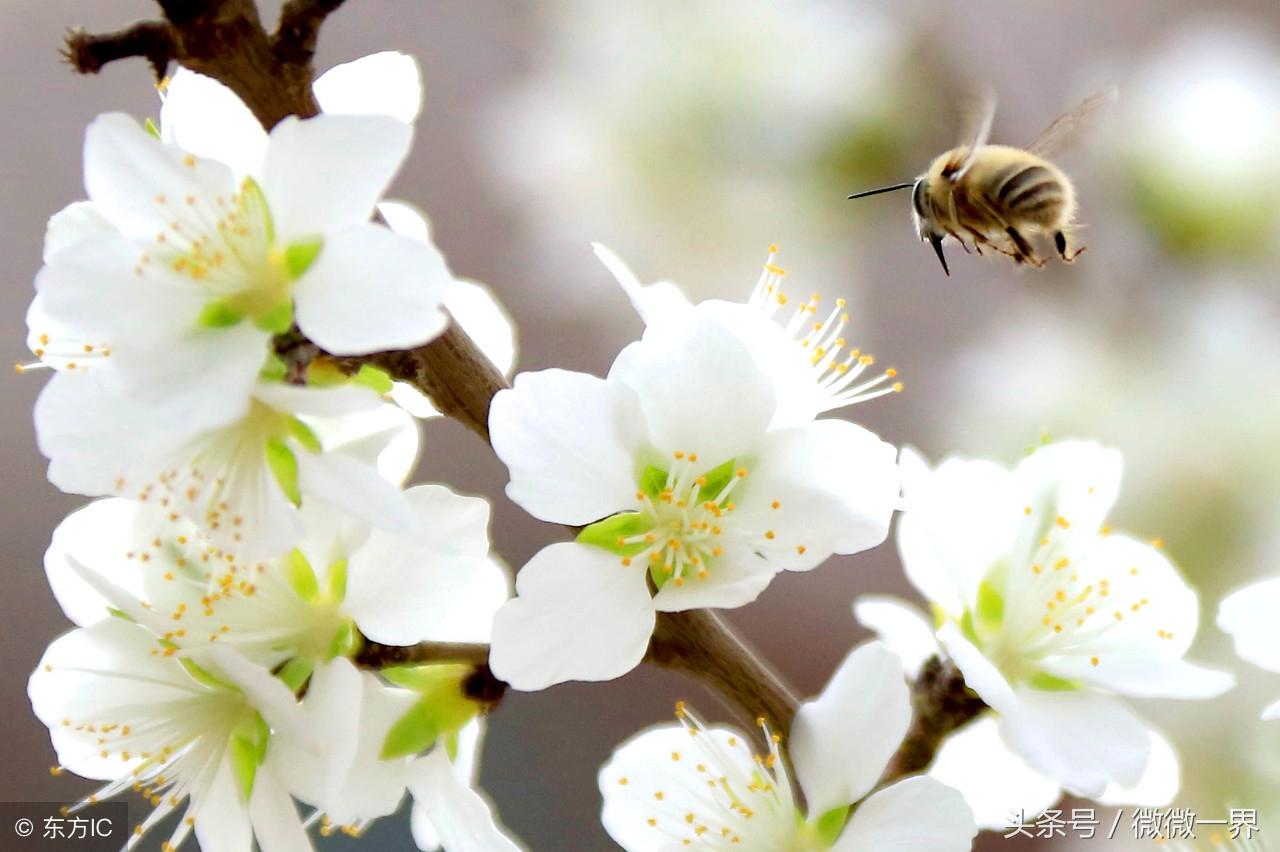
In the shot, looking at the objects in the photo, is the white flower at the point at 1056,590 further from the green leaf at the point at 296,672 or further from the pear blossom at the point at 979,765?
the green leaf at the point at 296,672

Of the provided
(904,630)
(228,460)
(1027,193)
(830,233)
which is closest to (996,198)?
(1027,193)

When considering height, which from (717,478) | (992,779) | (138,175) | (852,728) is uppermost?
(138,175)

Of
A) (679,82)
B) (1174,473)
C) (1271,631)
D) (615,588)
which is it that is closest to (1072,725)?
(1271,631)

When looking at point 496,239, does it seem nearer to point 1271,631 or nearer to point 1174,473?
point 1174,473

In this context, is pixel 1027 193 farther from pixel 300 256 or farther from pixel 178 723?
pixel 178 723

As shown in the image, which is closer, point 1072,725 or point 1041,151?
point 1072,725

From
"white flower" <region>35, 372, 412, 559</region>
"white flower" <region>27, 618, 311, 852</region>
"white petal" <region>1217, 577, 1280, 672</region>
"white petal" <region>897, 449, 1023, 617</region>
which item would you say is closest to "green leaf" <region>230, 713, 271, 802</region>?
"white flower" <region>27, 618, 311, 852</region>

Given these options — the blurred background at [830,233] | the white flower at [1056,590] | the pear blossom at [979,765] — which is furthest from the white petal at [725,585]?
the blurred background at [830,233]
